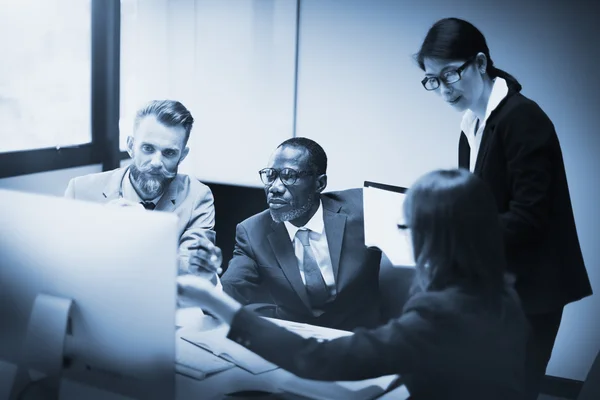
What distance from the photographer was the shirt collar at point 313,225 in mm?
2227

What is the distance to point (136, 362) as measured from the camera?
3.48 feet

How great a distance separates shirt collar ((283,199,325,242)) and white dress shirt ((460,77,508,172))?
0.57 m

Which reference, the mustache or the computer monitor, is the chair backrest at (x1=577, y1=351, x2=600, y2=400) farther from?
the mustache

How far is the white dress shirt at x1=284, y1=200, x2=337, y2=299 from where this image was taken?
2.21 metres

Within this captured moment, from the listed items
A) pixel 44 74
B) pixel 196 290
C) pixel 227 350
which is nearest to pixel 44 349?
pixel 196 290

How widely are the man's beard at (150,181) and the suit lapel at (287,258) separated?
47 cm

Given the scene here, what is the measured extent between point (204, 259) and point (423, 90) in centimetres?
138

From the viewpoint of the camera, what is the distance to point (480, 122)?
1.93 metres

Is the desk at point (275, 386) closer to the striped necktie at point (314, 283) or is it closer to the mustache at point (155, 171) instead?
the striped necktie at point (314, 283)

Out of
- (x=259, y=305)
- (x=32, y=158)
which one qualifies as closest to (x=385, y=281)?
(x=259, y=305)

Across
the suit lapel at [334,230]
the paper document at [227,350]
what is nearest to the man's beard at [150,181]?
the suit lapel at [334,230]

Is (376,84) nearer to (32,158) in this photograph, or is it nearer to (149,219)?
(32,158)

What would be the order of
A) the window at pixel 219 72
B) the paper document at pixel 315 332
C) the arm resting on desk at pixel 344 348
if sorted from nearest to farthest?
the arm resting on desk at pixel 344 348
the paper document at pixel 315 332
the window at pixel 219 72

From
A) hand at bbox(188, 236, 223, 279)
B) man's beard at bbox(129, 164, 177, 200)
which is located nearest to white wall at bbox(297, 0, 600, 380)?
man's beard at bbox(129, 164, 177, 200)
